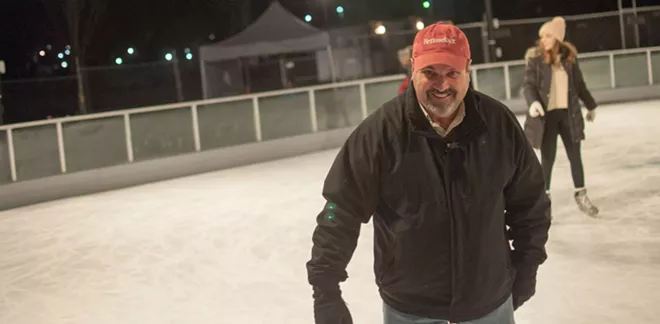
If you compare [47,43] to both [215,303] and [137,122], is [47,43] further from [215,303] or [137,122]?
[215,303]

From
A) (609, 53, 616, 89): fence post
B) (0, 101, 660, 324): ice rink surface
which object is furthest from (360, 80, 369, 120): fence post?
(609, 53, 616, 89): fence post

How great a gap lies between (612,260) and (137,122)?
720 centimetres

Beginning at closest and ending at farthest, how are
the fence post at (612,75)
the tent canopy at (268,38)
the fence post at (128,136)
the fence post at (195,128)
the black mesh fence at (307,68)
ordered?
the fence post at (128,136), the fence post at (195,128), the fence post at (612,75), the black mesh fence at (307,68), the tent canopy at (268,38)

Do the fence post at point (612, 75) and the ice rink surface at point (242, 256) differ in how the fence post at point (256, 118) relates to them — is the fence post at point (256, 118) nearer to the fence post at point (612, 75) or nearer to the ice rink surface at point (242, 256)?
the ice rink surface at point (242, 256)

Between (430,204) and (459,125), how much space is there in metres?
0.18

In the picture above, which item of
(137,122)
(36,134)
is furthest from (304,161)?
(36,134)

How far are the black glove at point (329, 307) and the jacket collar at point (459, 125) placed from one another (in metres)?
0.41

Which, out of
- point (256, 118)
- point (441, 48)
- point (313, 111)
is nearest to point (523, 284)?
point (441, 48)

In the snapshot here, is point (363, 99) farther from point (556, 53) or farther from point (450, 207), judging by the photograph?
point (450, 207)

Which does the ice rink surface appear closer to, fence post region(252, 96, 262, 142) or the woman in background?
the woman in background

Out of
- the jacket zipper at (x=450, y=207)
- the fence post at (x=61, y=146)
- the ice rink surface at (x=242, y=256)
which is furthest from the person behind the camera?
the fence post at (x=61, y=146)

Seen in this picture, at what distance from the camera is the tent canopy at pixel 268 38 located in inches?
668

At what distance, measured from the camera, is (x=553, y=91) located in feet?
17.0

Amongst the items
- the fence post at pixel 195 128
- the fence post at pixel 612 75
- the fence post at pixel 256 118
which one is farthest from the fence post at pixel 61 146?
the fence post at pixel 612 75
